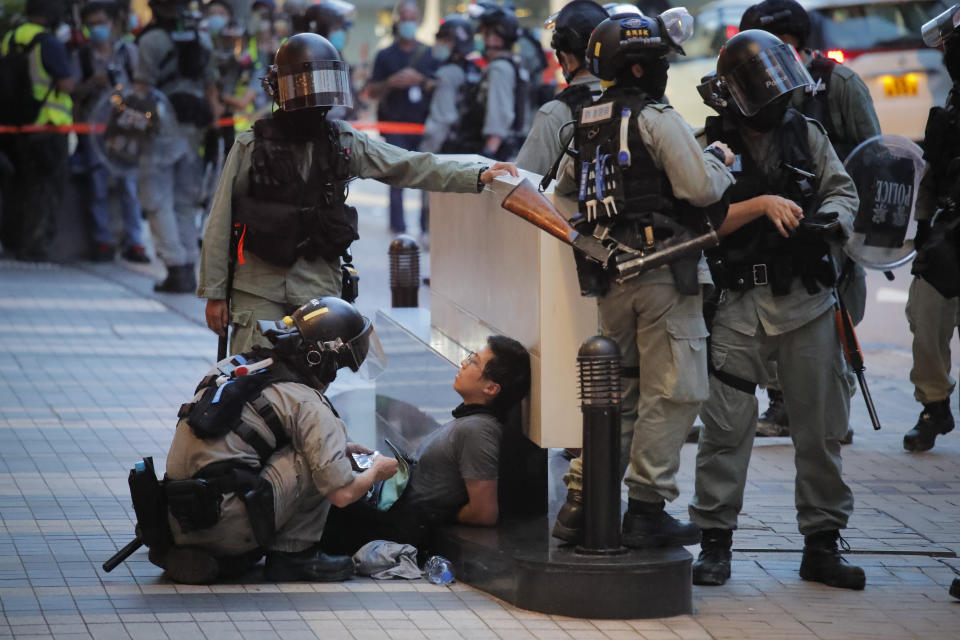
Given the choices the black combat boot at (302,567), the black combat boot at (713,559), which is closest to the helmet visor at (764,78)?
the black combat boot at (713,559)

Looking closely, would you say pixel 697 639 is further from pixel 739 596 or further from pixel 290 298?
pixel 290 298

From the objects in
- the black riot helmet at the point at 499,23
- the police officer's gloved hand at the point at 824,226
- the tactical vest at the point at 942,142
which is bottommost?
the police officer's gloved hand at the point at 824,226

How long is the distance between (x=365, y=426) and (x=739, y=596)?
3210 millimetres

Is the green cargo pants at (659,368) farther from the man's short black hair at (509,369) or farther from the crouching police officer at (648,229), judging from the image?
the man's short black hair at (509,369)

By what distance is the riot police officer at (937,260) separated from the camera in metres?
6.04

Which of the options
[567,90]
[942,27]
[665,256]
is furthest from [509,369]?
[942,27]

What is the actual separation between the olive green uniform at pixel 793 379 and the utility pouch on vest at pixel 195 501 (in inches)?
73.0

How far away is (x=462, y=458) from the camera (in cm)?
588

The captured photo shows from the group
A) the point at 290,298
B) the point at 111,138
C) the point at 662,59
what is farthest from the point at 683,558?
the point at 111,138

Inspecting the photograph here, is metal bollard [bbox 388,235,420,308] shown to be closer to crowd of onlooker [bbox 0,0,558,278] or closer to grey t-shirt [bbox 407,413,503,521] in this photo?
grey t-shirt [bbox 407,413,503,521]

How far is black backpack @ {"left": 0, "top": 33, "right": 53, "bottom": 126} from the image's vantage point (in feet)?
49.5

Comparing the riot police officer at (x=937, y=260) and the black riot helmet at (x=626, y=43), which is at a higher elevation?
the black riot helmet at (x=626, y=43)

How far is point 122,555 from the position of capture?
5.66 m

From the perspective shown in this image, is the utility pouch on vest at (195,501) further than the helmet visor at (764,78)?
No
